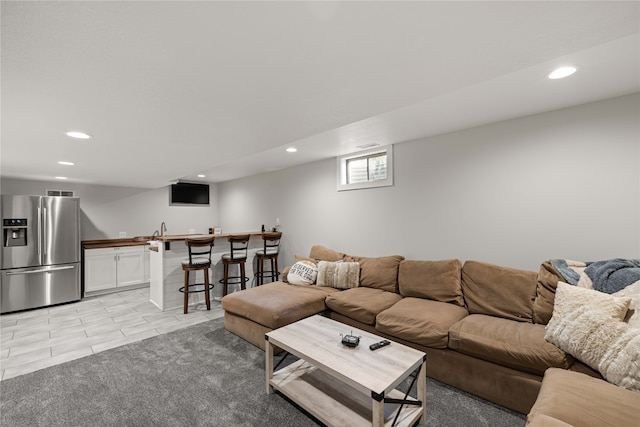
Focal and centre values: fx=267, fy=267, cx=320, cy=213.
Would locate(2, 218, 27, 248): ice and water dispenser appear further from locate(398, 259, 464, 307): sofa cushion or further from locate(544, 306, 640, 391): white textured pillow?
locate(544, 306, 640, 391): white textured pillow

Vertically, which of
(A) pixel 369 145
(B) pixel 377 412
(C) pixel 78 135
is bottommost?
(B) pixel 377 412

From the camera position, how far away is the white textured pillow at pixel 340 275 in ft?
11.7

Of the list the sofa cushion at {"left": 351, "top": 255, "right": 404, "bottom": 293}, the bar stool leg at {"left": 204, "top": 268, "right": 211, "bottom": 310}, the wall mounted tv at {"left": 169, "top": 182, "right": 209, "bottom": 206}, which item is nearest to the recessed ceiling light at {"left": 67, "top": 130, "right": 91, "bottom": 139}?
the bar stool leg at {"left": 204, "top": 268, "right": 211, "bottom": 310}

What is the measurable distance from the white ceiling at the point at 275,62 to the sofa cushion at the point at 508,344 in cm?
181

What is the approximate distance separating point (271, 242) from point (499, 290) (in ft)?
12.0

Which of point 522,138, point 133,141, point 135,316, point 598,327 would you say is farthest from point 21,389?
point 522,138

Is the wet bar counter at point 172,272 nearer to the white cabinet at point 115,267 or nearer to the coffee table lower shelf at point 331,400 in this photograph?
the white cabinet at point 115,267

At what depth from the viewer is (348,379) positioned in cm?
160

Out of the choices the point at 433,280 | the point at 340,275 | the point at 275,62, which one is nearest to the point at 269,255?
the point at 340,275

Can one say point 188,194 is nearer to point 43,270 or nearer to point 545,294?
point 43,270

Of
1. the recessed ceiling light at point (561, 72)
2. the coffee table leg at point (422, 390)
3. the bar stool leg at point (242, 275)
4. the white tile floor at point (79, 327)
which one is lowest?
the white tile floor at point (79, 327)

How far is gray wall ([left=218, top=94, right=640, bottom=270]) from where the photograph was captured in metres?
2.28

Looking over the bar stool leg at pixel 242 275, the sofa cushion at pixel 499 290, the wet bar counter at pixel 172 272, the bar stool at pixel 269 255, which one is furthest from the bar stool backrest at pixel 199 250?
the sofa cushion at pixel 499 290

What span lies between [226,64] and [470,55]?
1.08m
